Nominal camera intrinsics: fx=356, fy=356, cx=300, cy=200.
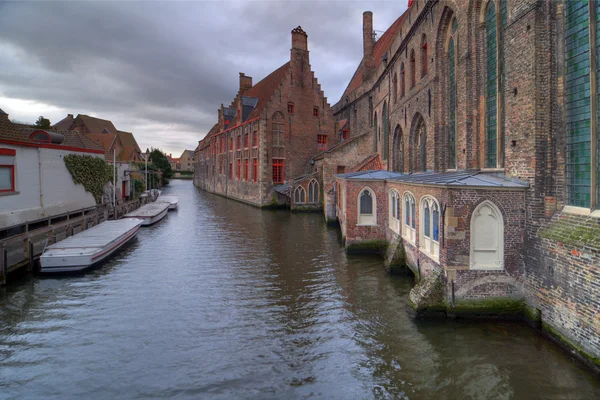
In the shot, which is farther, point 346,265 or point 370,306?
point 346,265

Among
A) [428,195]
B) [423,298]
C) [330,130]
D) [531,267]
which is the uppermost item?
[330,130]

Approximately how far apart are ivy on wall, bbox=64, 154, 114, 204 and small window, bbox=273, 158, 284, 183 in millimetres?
14120

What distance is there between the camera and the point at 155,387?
5.30 meters

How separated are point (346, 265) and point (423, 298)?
4.83m

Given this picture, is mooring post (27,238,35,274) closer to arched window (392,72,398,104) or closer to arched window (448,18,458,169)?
arched window (448,18,458,169)

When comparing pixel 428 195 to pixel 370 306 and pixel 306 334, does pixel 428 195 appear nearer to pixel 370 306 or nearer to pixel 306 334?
pixel 370 306

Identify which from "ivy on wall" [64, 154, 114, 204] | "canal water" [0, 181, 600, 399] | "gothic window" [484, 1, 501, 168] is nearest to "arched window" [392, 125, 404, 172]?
"gothic window" [484, 1, 501, 168]

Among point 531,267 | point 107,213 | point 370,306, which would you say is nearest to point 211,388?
point 370,306

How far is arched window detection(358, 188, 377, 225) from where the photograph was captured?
13578 mm

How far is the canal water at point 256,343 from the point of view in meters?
5.21

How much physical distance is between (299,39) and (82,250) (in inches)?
1044

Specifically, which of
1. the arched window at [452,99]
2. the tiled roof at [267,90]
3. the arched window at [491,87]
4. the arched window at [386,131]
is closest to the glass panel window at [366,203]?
the arched window at [452,99]

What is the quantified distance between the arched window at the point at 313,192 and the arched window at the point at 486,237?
69.9 ft

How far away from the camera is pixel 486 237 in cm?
718
